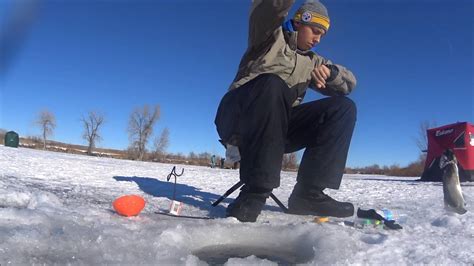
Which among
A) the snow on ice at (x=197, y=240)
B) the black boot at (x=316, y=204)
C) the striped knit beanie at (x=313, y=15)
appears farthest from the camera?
the striped knit beanie at (x=313, y=15)

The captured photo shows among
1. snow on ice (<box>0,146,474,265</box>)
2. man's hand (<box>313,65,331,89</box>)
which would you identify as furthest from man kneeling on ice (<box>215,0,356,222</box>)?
snow on ice (<box>0,146,474,265</box>)

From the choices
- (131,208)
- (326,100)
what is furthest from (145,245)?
(326,100)

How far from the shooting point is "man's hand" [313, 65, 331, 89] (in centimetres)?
225

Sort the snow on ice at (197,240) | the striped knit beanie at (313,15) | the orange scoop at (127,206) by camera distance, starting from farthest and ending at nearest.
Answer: the striped knit beanie at (313,15)
the orange scoop at (127,206)
the snow on ice at (197,240)

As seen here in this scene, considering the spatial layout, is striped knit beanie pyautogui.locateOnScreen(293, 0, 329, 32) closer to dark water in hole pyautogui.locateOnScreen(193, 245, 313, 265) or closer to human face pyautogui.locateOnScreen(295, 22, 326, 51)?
human face pyautogui.locateOnScreen(295, 22, 326, 51)

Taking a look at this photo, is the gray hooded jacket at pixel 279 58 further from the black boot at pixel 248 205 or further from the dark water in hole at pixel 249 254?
the dark water in hole at pixel 249 254

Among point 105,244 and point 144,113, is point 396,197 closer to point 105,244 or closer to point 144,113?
point 105,244

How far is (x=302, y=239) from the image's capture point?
1.32 meters

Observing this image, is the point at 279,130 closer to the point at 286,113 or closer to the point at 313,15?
the point at 286,113

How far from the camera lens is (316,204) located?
6.52ft

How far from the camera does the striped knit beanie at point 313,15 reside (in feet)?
7.32

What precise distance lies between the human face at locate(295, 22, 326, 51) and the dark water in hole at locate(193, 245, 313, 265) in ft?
4.77

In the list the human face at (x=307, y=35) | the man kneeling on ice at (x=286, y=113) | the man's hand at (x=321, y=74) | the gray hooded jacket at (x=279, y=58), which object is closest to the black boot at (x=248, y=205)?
the man kneeling on ice at (x=286, y=113)

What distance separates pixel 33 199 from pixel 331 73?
1.81 metres
